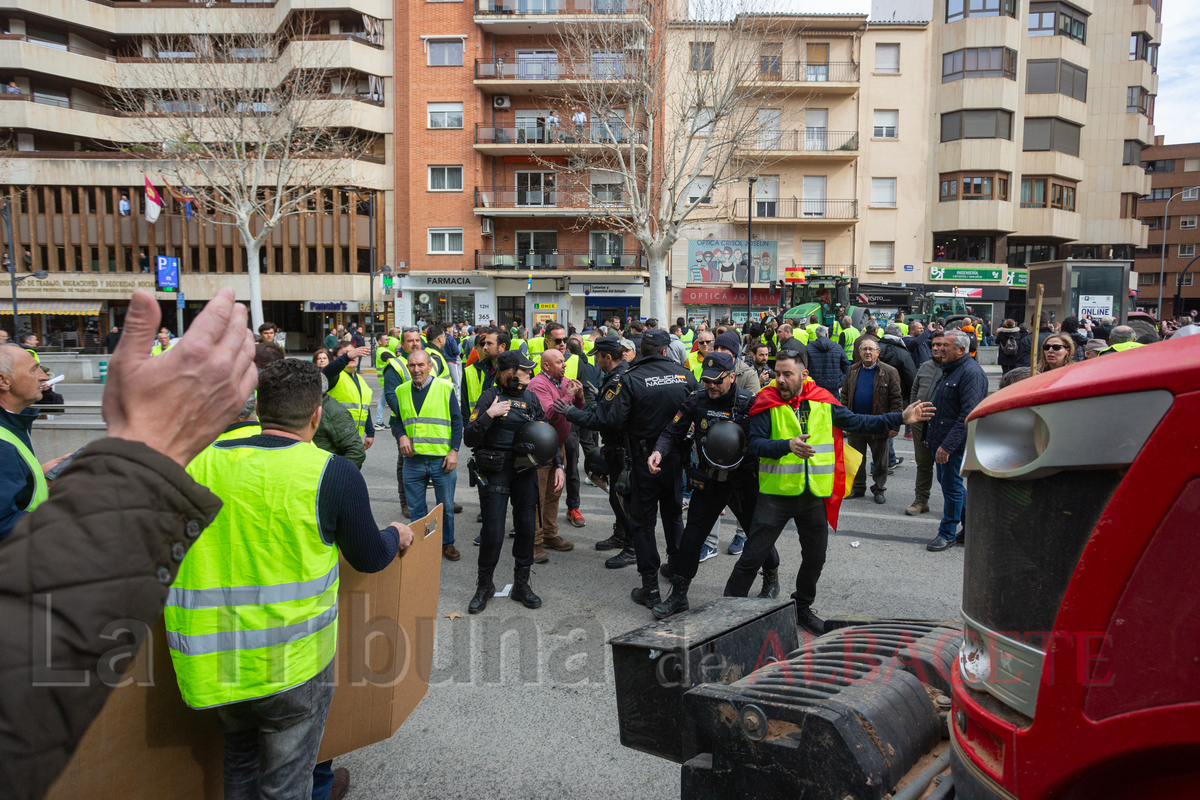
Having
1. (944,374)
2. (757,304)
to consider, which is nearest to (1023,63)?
(757,304)

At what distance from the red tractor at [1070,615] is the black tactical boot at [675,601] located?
2.94 metres

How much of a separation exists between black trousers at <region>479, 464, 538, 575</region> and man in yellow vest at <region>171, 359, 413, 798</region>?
112 inches

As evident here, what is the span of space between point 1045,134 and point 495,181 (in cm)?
2872

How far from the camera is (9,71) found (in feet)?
121

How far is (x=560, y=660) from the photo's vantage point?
4.63 m

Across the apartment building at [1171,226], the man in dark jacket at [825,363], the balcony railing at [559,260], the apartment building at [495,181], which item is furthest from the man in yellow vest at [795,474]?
the apartment building at [1171,226]

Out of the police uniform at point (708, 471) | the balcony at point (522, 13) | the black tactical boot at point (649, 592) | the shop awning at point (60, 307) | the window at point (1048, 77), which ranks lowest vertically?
the black tactical boot at point (649, 592)

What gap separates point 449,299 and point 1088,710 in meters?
36.8

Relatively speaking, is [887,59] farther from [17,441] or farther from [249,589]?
[249,589]

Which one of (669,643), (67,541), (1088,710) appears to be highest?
(67,541)

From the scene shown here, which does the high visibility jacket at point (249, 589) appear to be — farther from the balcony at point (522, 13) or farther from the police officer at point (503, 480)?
the balcony at point (522, 13)

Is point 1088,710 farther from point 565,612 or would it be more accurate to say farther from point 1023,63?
point 1023,63

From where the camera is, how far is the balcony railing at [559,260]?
36.2m

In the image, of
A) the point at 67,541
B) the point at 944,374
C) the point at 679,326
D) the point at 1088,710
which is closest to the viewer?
the point at 67,541
